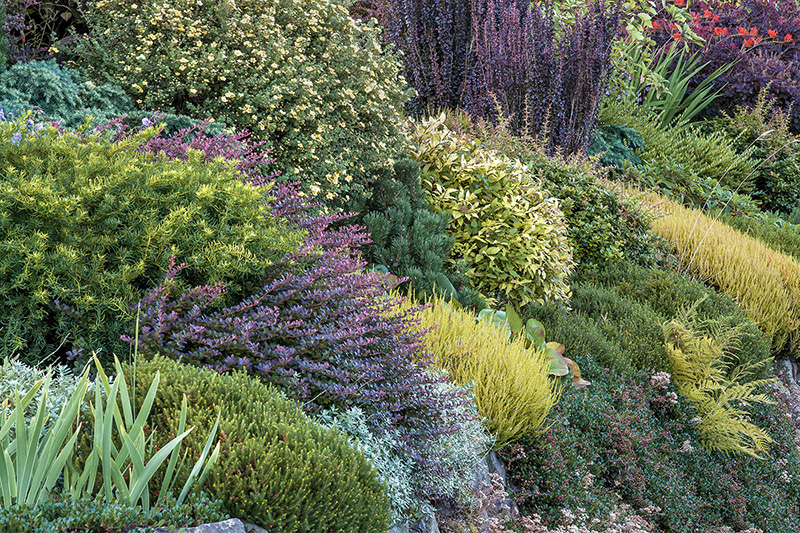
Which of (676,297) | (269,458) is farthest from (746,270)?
(269,458)

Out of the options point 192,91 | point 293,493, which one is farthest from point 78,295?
point 192,91

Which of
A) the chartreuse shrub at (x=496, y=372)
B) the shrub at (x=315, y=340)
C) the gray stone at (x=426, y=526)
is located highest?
the shrub at (x=315, y=340)

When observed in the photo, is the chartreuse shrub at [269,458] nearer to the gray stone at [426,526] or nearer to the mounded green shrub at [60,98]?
the gray stone at [426,526]

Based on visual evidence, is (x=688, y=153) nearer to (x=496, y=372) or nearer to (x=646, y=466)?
(x=646, y=466)

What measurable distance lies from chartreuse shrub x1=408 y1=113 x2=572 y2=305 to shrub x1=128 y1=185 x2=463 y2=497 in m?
1.95

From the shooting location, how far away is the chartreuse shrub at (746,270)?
213 inches

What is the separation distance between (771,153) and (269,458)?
28.5 ft

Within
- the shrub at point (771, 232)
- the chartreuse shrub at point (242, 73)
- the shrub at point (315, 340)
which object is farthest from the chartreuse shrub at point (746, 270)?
the shrub at point (315, 340)

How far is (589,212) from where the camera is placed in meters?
5.77

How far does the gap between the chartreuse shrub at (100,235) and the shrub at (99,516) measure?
3.08ft

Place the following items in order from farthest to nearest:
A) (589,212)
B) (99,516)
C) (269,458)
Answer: (589,212)
(269,458)
(99,516)

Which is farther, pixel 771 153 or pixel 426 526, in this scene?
pixel 771 153

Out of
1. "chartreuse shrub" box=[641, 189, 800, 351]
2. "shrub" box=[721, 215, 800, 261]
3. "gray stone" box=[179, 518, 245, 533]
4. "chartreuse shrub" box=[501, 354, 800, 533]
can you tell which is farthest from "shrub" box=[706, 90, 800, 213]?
"gray stone" box=[179, 518, 245, 533]

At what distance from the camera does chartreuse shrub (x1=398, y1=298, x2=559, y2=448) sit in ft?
9.87
